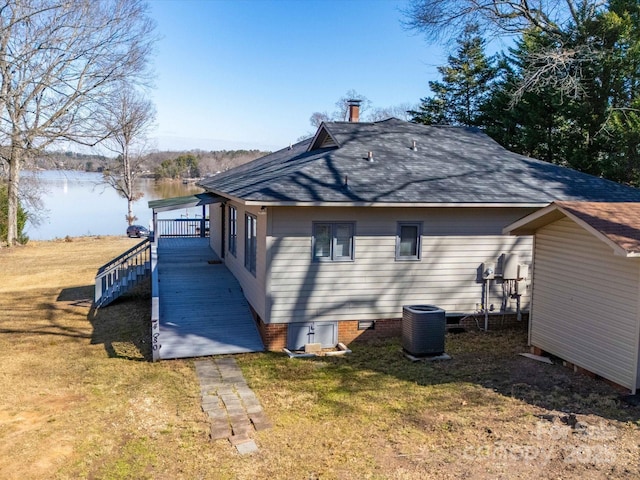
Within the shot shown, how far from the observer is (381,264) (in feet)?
37.6

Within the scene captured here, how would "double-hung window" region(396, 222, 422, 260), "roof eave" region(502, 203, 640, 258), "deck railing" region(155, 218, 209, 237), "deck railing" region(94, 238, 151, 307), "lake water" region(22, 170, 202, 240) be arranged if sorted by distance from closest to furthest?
"roof eave" region(502, 203, 640, 258) < "double-hung window" region(396, 222, 422, 260) < "deck railing" region(94, 238, 151, 307) < "deck railing" region(155, 218, 209, 237) < "lake water" region(22, 170, 202, 240)

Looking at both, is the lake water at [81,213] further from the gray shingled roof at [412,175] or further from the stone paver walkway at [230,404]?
the stone paver walkway at [230,404]

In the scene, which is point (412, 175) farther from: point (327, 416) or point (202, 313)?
point (327, 416)

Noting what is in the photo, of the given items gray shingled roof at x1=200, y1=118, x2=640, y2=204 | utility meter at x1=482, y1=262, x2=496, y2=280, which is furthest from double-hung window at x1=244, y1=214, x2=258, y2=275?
Answer: utility meter at x1=482, y1=262, x2=496, y2=280

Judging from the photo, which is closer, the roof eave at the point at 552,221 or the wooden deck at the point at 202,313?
the roof eave at the point at 552,221

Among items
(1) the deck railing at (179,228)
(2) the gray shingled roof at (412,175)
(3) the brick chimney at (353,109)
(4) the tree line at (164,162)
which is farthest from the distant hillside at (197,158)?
(2) the gray shingled roof at (412,175)

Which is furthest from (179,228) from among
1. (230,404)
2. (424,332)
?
(230,404)

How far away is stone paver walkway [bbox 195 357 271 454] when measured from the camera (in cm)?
699

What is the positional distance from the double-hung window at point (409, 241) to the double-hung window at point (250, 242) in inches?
125

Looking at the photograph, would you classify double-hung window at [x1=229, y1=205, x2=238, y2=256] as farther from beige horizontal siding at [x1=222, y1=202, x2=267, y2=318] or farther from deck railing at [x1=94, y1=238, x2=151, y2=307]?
deck railing at [x1=94, y1=238, x2=151, y2=307]

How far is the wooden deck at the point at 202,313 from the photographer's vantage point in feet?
35.6

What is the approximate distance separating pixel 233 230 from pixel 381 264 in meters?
5.65

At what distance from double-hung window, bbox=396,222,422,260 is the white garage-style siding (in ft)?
0.38

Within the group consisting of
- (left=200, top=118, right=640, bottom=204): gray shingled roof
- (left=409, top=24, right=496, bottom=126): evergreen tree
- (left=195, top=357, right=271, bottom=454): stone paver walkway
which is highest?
(left=409, top=24, right=496, bottom=126): evergreen tree
